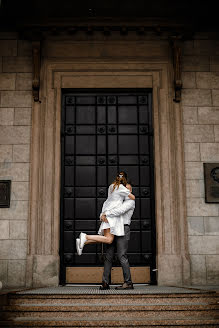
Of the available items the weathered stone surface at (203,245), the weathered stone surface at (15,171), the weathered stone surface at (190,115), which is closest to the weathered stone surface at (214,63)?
the weathered stone surface at (190,115)

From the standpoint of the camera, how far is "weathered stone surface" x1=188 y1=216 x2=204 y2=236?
9.97 meters

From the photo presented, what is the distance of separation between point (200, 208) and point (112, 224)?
2.72 m

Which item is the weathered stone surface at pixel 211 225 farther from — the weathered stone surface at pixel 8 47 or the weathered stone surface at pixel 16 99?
the weathered stone surface at pixel 8 47

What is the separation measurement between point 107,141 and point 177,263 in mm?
3158

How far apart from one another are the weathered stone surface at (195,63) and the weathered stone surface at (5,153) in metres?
4.42

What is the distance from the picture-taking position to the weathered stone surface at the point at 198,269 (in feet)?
31.7

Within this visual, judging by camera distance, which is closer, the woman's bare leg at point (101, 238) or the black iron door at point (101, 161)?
the woman's bare leg at point (101, 238)

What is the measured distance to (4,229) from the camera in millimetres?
9922

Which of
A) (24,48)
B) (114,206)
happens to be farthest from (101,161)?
(24,48)

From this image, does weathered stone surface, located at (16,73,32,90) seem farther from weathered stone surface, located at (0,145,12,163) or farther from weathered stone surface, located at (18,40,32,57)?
weathered stone surface, located at (0,145,12,163)

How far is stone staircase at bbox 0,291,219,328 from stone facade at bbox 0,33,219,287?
2494mm

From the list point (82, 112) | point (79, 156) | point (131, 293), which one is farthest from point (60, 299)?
point (82, 112)

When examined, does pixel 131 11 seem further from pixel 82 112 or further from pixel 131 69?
pixel 82 112

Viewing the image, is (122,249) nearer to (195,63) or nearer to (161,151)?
(161,151)
